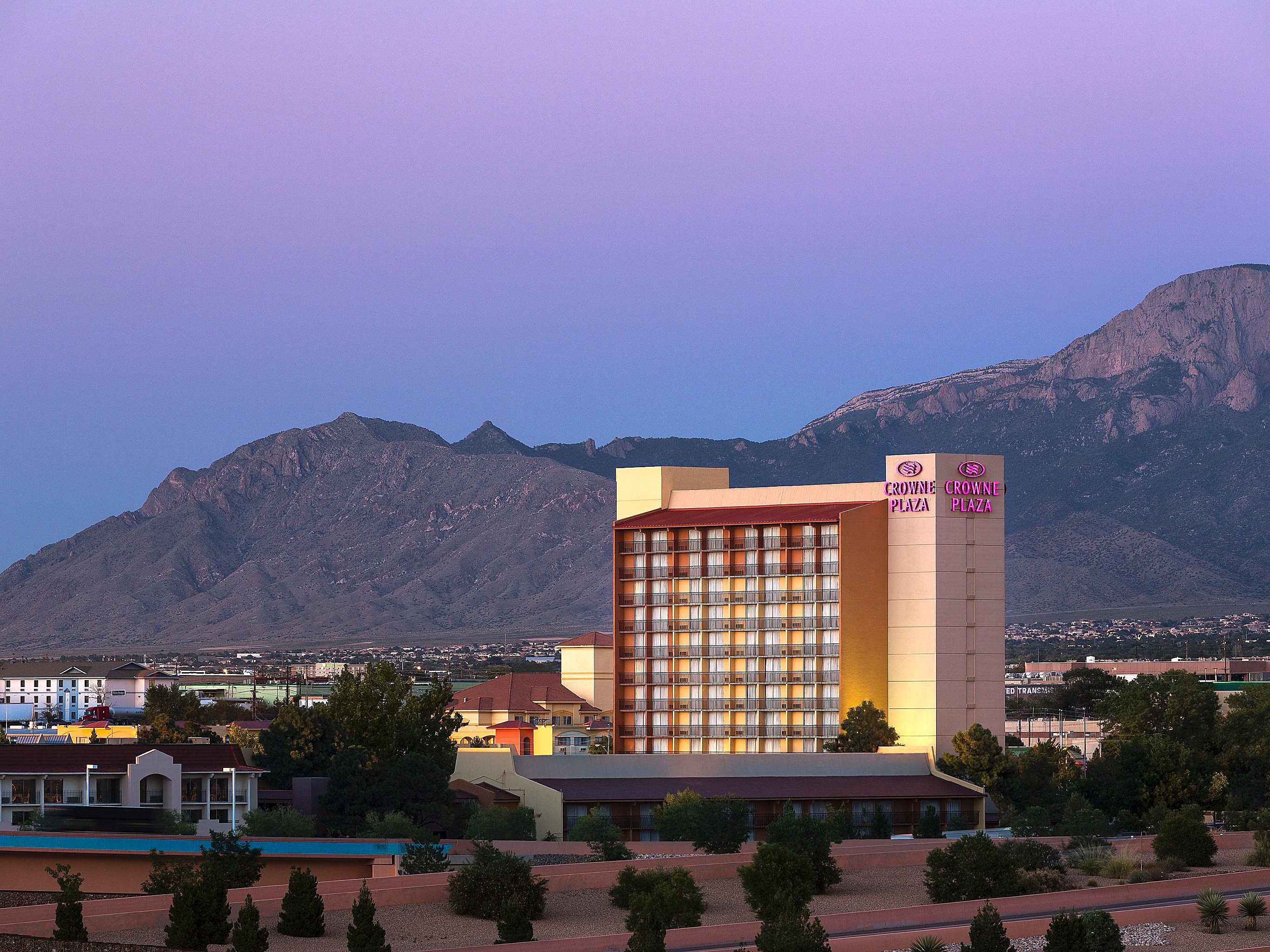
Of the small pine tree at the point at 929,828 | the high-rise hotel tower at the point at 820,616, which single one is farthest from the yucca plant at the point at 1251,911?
the high-rise hotel tower at the point at 820,616

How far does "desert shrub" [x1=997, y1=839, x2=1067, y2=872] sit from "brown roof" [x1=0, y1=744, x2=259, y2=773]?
4664cm

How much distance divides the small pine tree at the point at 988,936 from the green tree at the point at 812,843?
11.8 meters

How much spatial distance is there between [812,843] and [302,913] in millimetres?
17714

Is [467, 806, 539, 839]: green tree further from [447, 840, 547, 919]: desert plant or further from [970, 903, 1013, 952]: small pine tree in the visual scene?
[970, 903, 1013, 952]: small pine tree

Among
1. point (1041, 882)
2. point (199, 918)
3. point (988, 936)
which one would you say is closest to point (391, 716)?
point (1041, 882)

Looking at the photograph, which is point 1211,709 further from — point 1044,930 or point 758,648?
point 1044,930

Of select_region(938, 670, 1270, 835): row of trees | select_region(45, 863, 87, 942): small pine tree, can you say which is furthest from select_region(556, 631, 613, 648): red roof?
select_region(45, 863, 87, 942): small pine tree

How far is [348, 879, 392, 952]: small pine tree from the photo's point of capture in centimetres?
4838

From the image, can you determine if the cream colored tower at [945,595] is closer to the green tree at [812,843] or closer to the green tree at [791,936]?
the green tree at [812,843]

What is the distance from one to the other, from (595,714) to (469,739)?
2387 cm

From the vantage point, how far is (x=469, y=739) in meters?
142

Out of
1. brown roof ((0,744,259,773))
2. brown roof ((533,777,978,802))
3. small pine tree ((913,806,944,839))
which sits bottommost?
small pine tree ((913,806,944,839))

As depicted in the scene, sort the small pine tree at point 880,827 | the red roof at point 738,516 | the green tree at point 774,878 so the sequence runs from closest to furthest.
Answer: the green tree at point 774,878 < the small pine tree at point 880,827 < the red roof at point 738,516

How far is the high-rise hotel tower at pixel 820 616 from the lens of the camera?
120m
